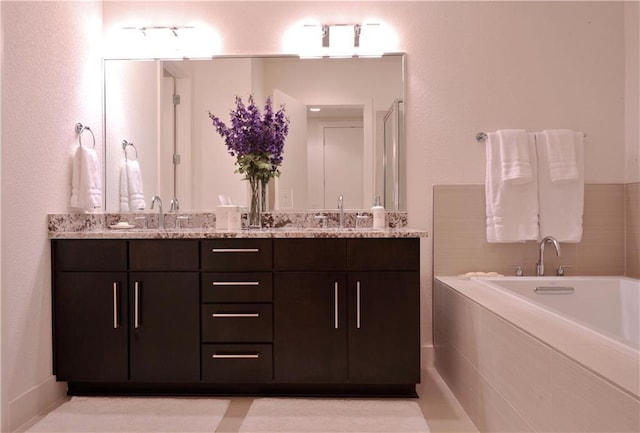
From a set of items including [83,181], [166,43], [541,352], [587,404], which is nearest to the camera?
[587,404]

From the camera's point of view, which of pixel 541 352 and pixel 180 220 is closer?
pixel 541 352

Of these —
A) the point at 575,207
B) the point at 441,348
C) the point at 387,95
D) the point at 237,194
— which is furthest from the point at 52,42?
the point at 575,207

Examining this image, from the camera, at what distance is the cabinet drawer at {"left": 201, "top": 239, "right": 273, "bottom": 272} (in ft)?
7.13

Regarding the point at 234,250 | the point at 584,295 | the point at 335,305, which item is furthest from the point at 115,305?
the point at 584,295

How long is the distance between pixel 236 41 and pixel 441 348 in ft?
7.03

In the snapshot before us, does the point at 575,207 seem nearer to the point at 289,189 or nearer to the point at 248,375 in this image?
the point at 289,189

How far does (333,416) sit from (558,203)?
1.70m

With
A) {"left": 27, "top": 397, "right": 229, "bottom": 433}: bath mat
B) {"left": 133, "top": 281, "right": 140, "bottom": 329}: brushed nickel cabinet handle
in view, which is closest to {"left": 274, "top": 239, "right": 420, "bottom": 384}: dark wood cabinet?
{"left": 27, "top": 397, "right": 229, "bottom": 433}: bath mat

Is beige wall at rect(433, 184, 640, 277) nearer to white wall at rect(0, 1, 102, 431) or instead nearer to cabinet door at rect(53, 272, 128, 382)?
cabinet door at rect(53, 272, 128, 382)

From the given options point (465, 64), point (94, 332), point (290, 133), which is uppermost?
point (465, 64)

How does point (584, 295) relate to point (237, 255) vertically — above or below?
below

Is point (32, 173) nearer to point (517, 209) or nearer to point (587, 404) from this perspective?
point (587, 404)

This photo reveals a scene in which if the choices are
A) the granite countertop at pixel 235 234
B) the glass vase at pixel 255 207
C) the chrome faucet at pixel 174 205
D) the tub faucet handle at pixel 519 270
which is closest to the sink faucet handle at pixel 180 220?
the chrome faucet at pixel 174 205

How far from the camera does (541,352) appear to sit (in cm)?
132
